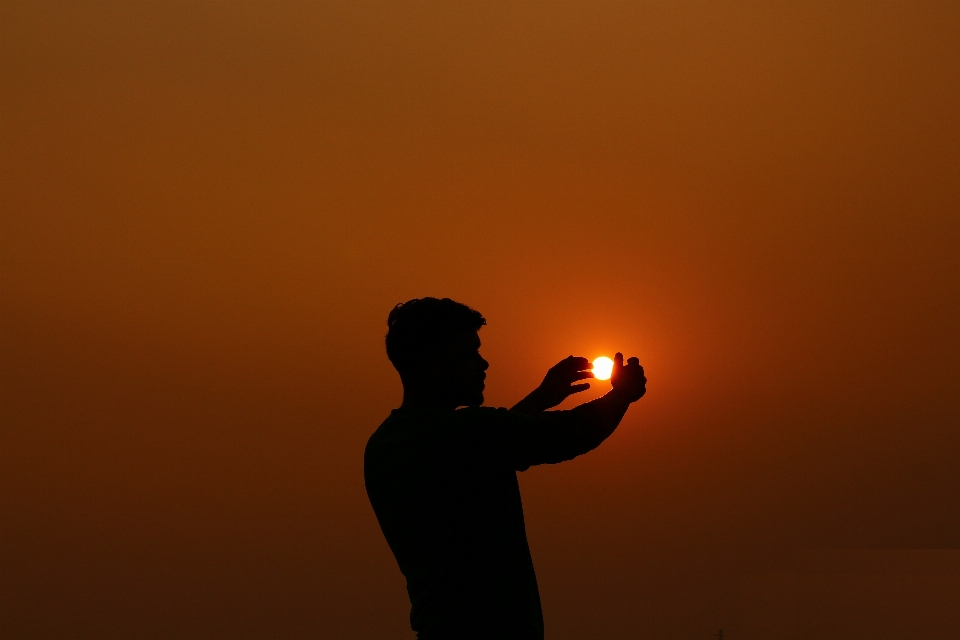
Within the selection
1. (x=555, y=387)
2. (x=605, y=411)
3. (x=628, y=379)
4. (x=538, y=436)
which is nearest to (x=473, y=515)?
(x=538, y=436)

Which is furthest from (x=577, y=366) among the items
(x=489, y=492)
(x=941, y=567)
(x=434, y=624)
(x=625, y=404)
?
(x=941, y=567)

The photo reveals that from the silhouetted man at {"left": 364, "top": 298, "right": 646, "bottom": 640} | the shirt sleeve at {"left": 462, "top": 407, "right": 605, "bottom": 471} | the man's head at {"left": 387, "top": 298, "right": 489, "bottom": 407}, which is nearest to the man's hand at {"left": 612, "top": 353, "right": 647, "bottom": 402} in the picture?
the silhouetted man at {"left": 364, "top": 298, "right": 646, "bottom": 640}

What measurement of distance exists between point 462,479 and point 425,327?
375 millimetres

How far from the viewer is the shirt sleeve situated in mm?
2266

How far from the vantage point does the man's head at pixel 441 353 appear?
2.47 m

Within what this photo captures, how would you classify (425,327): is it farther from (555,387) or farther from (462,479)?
(555,387)

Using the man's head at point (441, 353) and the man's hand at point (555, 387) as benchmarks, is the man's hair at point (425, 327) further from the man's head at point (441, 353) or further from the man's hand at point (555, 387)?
the man's hand at point (555, 387)

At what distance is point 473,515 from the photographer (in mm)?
2270

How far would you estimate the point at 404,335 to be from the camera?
2490 millimetres

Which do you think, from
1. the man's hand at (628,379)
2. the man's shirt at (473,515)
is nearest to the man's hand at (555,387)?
the man's hand at (628,379)

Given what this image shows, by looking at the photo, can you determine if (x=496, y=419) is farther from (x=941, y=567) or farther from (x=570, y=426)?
(x=941, y=567)

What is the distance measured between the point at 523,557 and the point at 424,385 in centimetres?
45

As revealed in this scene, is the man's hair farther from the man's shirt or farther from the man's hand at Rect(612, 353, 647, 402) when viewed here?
the man's hand at Rect(612, 353, 647, 402)

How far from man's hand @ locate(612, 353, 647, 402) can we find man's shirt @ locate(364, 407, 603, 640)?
0.17m
